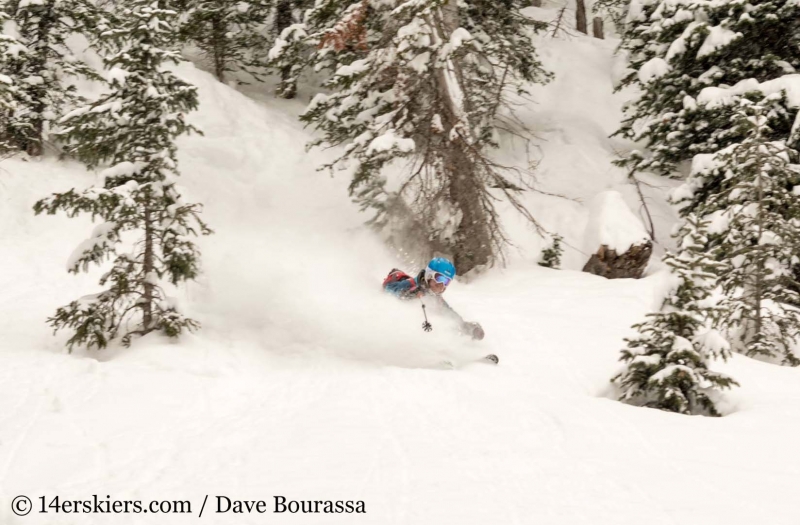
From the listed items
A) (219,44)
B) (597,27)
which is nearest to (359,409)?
(219,44)

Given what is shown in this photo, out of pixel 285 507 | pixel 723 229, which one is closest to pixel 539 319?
pixel 723 229

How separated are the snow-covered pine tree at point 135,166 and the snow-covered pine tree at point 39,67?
7009 millimetres

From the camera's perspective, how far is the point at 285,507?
391 centimetres

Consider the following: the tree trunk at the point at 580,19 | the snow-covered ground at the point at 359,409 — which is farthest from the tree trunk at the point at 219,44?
the tree trunk at the point at 580,19

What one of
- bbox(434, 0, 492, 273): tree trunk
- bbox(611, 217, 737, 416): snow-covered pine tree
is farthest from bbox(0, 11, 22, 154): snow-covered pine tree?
bbox(611, 217, 737, 416): snow-covered pine tree

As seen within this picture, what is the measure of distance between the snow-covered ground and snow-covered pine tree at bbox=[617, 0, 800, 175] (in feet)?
13.8

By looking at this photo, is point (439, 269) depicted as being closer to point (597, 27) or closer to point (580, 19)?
point (580, 19)

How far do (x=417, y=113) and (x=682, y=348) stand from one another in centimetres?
898

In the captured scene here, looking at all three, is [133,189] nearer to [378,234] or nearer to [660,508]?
[660,508]

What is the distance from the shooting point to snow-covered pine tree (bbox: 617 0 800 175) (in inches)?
521

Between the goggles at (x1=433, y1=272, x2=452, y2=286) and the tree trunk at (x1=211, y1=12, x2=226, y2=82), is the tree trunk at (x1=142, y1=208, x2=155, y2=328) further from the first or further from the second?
the tree trunk at (x1=211, y1=12, x2=226, y2=82)

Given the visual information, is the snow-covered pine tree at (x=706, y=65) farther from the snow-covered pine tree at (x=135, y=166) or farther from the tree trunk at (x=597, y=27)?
the tree trunk at (x=597, y=27)

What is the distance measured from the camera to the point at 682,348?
6.29 meters

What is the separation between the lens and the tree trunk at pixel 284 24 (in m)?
19.6
